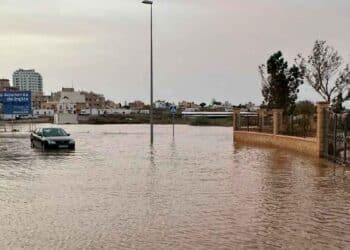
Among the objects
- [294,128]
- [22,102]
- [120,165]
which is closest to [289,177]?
[120,165]

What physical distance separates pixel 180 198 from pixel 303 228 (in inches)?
164

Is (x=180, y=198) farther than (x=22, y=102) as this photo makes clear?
No

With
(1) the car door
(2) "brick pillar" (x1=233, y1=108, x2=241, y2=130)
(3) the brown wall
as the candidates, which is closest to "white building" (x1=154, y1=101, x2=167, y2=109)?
(2) "brick pillar" (x1=233, y1=108, x2=241, y2=130)

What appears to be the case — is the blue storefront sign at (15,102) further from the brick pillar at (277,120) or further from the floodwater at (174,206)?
the floodwater at (174,206)

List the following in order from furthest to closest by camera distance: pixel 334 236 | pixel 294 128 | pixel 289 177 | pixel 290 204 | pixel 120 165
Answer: pixel 294 128 < pixel 120 165 < pixel 289 177 < pixel 290 204 < pixel 334 236

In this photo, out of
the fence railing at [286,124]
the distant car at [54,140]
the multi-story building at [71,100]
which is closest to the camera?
the distant car at [54,140]

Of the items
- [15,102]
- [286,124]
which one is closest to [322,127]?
[286,124]

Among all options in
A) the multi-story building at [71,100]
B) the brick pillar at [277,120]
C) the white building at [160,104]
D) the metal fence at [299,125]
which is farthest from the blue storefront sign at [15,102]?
the white building at [160,104]

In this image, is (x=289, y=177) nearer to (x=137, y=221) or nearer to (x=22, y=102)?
(x=137, y=221)

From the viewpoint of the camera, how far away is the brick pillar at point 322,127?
1038 inches

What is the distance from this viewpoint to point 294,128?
36656 millimetres

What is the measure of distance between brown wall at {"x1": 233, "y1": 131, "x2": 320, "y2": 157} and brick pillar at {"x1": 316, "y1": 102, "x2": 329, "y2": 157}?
0.34 m

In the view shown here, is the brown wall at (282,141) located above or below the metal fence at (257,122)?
below

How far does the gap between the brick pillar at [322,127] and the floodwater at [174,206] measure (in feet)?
13.6
